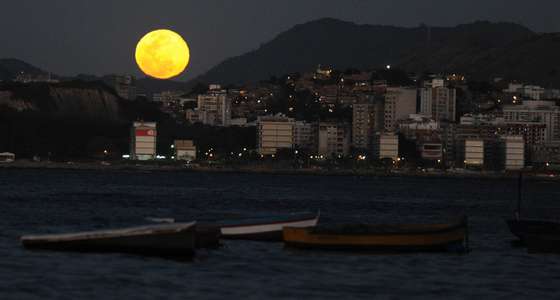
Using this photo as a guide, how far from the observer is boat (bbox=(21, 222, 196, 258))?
31203 millimetres

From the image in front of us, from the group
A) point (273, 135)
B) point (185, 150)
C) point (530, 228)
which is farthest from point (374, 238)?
point (273, 135)

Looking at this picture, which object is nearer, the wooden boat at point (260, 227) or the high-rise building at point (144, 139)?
the wooden boat at point (260, 227)

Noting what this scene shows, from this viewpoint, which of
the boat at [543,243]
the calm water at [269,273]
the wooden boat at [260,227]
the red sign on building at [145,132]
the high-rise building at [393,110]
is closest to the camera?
the calm water at [269,273]

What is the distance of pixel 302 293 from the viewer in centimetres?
2667

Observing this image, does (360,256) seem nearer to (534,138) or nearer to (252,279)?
(252,279)

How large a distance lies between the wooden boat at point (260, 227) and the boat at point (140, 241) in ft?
16.0

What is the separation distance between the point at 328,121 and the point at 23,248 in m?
160

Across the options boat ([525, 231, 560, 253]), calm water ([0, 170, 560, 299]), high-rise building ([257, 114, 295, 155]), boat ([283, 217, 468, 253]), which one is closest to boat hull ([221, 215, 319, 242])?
calm water ([0, 170, 560, 299])

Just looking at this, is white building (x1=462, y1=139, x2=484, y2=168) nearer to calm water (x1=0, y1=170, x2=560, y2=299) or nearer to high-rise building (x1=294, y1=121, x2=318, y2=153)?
high-rise building (x1=294, y1=121, x2=318, y2=153)

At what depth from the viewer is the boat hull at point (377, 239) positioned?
3378 centimetres

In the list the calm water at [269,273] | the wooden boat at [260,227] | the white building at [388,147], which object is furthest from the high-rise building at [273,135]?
the wooden boat at [260,227]

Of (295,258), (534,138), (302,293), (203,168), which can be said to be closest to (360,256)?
(295,258)

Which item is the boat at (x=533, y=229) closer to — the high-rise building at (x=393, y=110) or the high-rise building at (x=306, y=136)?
the high-rise building at (x=306, y=136)

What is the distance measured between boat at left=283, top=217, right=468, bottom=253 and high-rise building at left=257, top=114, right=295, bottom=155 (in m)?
143
